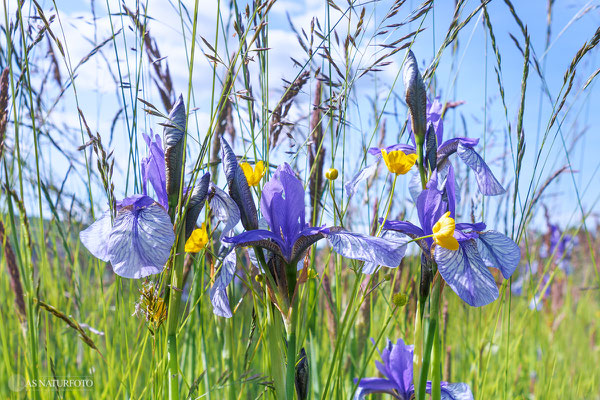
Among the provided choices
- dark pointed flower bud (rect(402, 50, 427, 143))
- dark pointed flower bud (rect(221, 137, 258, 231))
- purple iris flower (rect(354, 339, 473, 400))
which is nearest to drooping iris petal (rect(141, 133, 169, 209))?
dark pointed flower bud (rect(221, 137, 258, 231))

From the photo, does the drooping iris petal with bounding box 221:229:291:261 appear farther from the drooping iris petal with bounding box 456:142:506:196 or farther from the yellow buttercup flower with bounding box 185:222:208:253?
the drooping iris petal with bounding box 456:142:506:196

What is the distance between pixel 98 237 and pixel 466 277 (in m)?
0.68

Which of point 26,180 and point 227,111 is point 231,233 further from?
point 26,180

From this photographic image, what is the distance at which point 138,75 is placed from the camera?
3.55 ft

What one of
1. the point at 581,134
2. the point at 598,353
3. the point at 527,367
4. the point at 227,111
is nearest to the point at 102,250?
the point at 227,111

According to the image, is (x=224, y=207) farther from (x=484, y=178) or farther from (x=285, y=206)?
(x=484, y=178)

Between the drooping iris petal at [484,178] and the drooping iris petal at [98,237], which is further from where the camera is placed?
the drooping iris petal at [484,178]

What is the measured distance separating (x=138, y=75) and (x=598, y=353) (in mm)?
3713

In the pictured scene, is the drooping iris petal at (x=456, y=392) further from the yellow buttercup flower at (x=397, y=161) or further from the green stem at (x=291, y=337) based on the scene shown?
the yellow buttercup flower at (x=397, y=161)

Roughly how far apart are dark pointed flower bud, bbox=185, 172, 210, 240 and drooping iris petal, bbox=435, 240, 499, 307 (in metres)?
0.44

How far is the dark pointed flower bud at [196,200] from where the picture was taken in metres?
0.91

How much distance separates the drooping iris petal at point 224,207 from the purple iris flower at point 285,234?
0.08m

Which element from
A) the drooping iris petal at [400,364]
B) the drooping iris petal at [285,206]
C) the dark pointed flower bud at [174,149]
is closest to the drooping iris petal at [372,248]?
the drooping iris petal at [285,206]

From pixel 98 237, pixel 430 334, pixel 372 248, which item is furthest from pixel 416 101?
pixel 98 237
